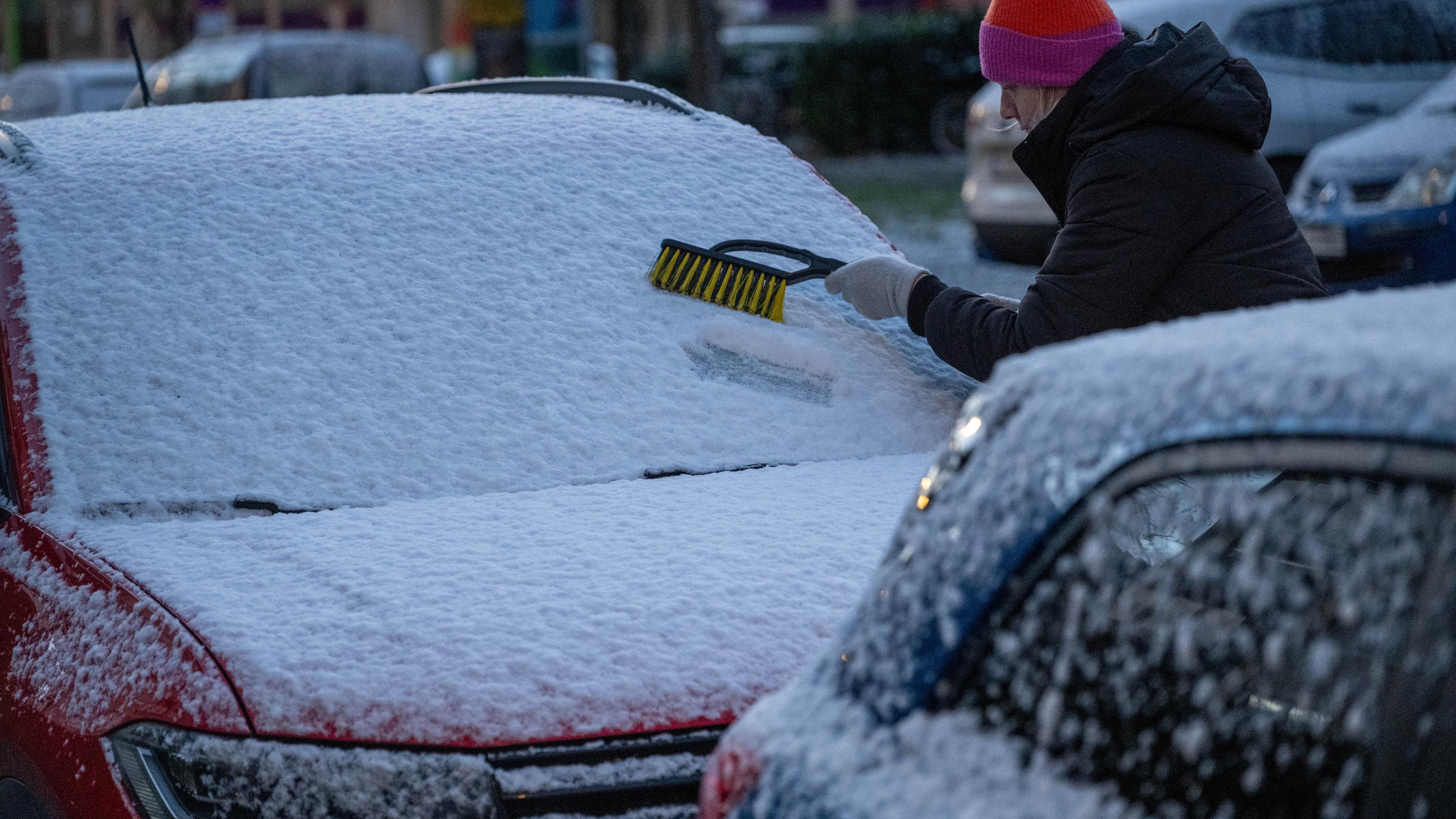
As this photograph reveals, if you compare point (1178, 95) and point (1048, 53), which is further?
point (1048, 53)

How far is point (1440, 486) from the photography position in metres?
0.96

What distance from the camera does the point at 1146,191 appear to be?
7.99 ft

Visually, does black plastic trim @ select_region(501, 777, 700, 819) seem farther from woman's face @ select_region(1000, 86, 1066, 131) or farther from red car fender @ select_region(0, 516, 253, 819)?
woman's face @ select_region(1000, 86, 1066, 131)

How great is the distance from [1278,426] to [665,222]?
1.98 meters

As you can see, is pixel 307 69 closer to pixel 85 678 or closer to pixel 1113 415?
pixel 85 678

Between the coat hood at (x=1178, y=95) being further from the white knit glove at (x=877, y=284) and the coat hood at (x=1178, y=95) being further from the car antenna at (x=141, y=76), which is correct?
the car antenna at (x=141, y=76)

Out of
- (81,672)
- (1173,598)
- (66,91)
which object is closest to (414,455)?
(81,672)

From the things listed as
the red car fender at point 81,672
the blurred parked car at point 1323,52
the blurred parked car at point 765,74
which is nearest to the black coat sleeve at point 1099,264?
the red car fender at point 81,672

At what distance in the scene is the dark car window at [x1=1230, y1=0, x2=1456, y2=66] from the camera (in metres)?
8.27

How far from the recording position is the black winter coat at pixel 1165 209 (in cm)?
243

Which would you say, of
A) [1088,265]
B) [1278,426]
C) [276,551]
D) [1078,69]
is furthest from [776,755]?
[1078,69]

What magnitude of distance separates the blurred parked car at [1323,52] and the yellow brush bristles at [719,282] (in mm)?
5719

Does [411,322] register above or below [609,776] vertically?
above

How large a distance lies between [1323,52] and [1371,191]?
1.98 m
